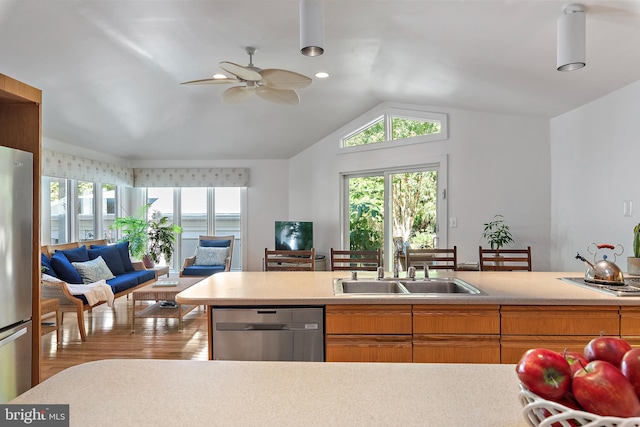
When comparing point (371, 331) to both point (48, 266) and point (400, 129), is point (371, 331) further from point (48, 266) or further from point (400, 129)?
point (48, 266)

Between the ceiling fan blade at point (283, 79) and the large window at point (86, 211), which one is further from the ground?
the ceiling fan blade at point (283, 79)

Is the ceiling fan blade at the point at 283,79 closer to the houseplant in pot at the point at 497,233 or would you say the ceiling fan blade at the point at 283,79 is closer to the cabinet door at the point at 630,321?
the cabinet door at the point at 630,321

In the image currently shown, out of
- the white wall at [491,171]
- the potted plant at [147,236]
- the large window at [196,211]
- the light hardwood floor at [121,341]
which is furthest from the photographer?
the large window at [196,211]

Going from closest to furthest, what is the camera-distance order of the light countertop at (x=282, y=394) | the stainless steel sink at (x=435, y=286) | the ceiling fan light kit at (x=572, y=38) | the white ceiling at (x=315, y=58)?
the light countertop at (x=282, y=394), the ceiling fan light kit at (x=572, y=38), the stainless steel sink at (x=435, y=286), the white ceiling at (x=315, y=58)

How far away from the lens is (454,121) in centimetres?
478

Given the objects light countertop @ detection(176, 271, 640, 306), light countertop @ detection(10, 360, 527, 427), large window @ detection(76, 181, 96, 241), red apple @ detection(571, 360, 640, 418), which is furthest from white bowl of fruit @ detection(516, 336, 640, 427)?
large window @ detection(76, 181, 96, 241)

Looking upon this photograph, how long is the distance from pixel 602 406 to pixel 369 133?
5447 millimetres

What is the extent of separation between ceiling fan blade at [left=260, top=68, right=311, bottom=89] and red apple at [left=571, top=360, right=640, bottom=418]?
2.70 meters

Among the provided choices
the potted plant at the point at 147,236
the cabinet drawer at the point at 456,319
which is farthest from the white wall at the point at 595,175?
the potted plant at the point at 147,236

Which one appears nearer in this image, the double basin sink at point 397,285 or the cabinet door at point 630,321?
the cabinet door at point 630,321

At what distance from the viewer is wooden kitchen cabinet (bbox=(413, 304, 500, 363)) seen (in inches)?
79.4

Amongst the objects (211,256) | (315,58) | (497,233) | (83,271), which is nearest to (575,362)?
(315,58)

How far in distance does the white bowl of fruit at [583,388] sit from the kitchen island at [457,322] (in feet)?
4.44

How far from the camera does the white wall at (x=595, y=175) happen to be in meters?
2.96
